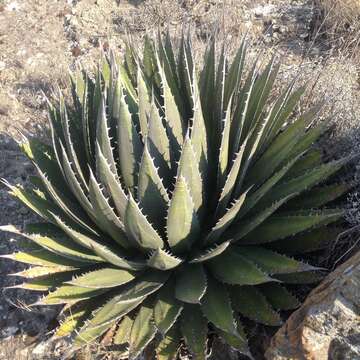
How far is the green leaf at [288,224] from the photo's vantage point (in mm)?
2127

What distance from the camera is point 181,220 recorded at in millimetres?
2031

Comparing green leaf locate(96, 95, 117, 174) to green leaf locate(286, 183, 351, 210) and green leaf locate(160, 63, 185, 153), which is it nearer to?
green leaf locate(160, 63, 185, 153)

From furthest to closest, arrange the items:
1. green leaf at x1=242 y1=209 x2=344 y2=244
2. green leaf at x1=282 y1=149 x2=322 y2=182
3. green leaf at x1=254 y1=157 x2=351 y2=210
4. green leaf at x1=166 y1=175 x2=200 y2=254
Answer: green leaf at x1=282 y1=149 x2=322 y2=182 < green leaf at x1=254 y1=157 x2=351 y2=210 < green leaf at x1=242 y1=209 x2=344 y2=244 < green leaf at x1=166 y1=175 x2=200 y2=254

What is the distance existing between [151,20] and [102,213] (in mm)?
3118

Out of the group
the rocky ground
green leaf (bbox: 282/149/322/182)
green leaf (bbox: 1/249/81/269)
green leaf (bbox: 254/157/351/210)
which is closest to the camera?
green leaf (bbox: 254/157/351/210)

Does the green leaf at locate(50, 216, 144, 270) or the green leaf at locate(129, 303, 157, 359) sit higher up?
the green leaf at locate(50, 216, 144, 270)

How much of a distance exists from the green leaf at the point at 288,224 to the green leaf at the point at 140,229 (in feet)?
1.43

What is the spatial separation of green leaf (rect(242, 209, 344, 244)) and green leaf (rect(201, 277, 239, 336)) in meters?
0.24

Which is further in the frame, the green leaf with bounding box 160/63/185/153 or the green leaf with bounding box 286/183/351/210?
the green leaf with bounding box 286/183/351/210

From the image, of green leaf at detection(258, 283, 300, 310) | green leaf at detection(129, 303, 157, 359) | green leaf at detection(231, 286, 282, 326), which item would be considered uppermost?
green leaf at detection(258, 283, 300, 310)

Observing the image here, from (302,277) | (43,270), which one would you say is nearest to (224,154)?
(302,277)

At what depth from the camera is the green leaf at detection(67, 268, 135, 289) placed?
7.02 feet

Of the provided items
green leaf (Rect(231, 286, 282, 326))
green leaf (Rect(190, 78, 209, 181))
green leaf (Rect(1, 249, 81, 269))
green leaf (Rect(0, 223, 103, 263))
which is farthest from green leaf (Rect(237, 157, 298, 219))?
green leaf (Rect(1, 249, 81, 269))

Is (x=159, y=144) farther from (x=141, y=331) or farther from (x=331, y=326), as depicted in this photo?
(x=331, y=326)
